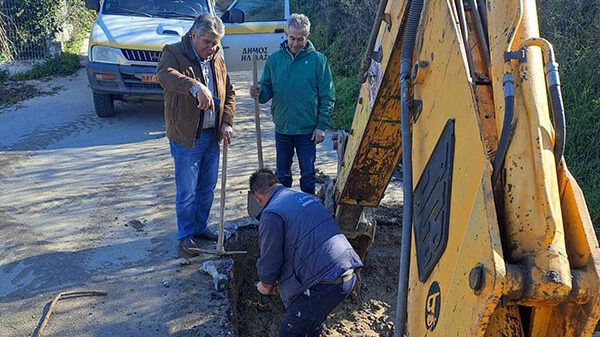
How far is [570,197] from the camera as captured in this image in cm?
156

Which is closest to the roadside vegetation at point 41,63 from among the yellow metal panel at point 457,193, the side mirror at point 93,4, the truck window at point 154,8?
the side mirror at point 93,4

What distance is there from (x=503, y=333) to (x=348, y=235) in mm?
2663

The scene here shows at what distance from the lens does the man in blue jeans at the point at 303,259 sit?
346cm

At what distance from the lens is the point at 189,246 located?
5195mm

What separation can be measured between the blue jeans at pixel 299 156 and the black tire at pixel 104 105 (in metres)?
4.54

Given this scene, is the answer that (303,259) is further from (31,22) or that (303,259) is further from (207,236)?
(31,22)

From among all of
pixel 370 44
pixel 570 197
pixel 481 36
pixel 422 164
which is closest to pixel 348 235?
pixel 370 44

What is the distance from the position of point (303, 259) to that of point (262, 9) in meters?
7.95

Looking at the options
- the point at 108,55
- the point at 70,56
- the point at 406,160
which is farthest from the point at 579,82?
the point at 70,56

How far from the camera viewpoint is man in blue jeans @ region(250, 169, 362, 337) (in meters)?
3.46

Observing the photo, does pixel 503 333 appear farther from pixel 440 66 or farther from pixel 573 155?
pixel 573 155

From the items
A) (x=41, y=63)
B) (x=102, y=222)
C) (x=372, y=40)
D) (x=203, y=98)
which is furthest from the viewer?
(x=41, y=63)

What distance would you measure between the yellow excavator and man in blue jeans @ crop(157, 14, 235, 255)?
8.32 ft

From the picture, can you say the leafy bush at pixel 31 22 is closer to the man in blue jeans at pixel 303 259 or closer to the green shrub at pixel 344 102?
the green shrub at pixel 344 102
